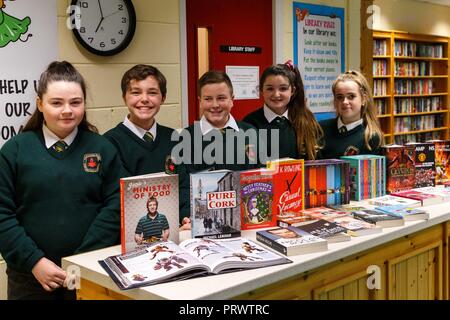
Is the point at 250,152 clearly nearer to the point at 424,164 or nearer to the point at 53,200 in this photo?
the point at 424,164

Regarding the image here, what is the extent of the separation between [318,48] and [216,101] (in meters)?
2.25

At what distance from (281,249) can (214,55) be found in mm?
2109

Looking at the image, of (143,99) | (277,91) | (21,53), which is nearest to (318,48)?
(277,91)

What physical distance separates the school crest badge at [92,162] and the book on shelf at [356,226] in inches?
37.1

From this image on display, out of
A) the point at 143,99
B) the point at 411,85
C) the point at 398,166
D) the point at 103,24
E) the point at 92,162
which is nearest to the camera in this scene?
the point at 92,162

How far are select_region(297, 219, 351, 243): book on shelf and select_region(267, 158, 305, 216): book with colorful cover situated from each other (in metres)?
0.18

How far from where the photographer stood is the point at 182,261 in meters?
1.54

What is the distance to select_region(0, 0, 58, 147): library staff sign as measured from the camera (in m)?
2.49

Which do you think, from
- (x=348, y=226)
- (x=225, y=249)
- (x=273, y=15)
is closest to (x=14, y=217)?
(x=225, y=249)

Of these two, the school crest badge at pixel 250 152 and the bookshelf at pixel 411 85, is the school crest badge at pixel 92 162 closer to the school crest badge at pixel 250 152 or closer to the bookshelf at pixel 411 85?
the school crest badge at pixel 250 152

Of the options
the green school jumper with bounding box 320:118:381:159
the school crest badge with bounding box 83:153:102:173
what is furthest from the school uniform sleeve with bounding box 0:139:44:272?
the green school jumper with bounding box 320:118:381:159

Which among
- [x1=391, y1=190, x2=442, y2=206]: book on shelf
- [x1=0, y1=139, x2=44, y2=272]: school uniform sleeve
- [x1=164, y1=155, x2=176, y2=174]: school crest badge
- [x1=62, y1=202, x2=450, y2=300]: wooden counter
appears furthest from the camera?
[x1=391, y1=190, x2=442, y2=206]: book on shelf

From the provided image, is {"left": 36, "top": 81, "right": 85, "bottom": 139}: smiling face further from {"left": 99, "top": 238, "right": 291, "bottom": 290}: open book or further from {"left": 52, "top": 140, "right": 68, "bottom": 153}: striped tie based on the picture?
{"left": 99, "top": 238, "right": 291, "bottom": 290}: open book

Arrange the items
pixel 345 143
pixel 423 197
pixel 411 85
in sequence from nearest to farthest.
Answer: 1. pixel 423 197
2. pixel 345 143
3. pixel 411 85
